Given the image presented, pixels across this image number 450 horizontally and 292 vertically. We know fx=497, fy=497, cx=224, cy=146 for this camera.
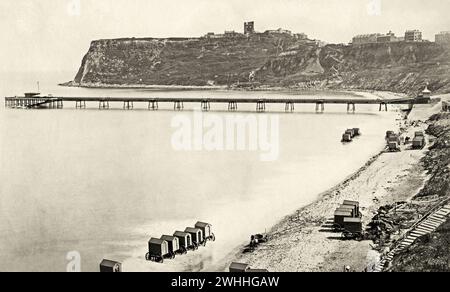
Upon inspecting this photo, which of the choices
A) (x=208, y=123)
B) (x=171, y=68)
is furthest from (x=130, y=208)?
(x=171, y=68)

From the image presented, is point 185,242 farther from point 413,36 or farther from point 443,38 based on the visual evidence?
point 413,36

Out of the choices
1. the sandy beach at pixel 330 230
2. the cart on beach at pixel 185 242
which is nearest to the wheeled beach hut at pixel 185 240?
the cart on beach at pixel 185 242

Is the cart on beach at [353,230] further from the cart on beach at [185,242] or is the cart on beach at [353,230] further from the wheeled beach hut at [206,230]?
the cart on beach at [185,242]

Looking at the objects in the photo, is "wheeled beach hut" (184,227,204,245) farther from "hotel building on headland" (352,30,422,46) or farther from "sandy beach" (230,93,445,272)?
"hotel building on headland" (352,30,422,46)

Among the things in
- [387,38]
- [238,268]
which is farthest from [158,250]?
[387,38]

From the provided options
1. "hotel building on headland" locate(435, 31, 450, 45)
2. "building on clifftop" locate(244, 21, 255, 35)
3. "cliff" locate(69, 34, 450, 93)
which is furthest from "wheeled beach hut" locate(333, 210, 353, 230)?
"building on clifftop" locate(244, 21, 255, 35)

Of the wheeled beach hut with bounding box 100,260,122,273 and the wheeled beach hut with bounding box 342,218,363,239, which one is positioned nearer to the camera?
the wheeled beach hut with bounding box 100,260,122,273
